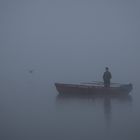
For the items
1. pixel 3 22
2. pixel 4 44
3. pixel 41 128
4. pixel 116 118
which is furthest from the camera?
pixel 3 22

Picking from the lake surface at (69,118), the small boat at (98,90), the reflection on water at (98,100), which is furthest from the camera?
the small boat at (98,90)

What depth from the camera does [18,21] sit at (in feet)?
375

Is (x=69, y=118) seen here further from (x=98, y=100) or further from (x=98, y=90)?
(x=98, y=90)

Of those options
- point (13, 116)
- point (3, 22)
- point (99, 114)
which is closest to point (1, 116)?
point (13, 116)

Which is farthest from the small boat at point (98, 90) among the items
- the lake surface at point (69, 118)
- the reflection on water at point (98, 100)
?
the lake surface at point (69, 118)

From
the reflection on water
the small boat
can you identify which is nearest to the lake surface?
the reflection on water

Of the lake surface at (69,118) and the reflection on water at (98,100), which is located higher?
the reflection on water at (98,100)

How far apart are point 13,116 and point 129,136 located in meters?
3.57

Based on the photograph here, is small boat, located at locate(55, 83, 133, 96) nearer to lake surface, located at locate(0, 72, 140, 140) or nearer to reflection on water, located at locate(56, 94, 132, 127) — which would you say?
reflection on water, located at locate(56, 94, 132, 127)

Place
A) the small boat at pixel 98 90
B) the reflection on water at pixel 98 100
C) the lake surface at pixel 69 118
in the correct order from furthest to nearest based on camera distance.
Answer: the small boat at pixel 98 90 < the reflection on water at pixel 98 100 < the lake surface at pixel 69 118

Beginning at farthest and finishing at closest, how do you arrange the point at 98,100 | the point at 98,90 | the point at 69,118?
the point at 98,90 → the point at 98,100 → the point at 69,118

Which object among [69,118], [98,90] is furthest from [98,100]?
[69,118]

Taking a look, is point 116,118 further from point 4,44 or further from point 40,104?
point 4,44

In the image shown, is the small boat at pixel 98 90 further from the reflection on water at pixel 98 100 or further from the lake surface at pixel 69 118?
the lake surface at pixel 69 118
